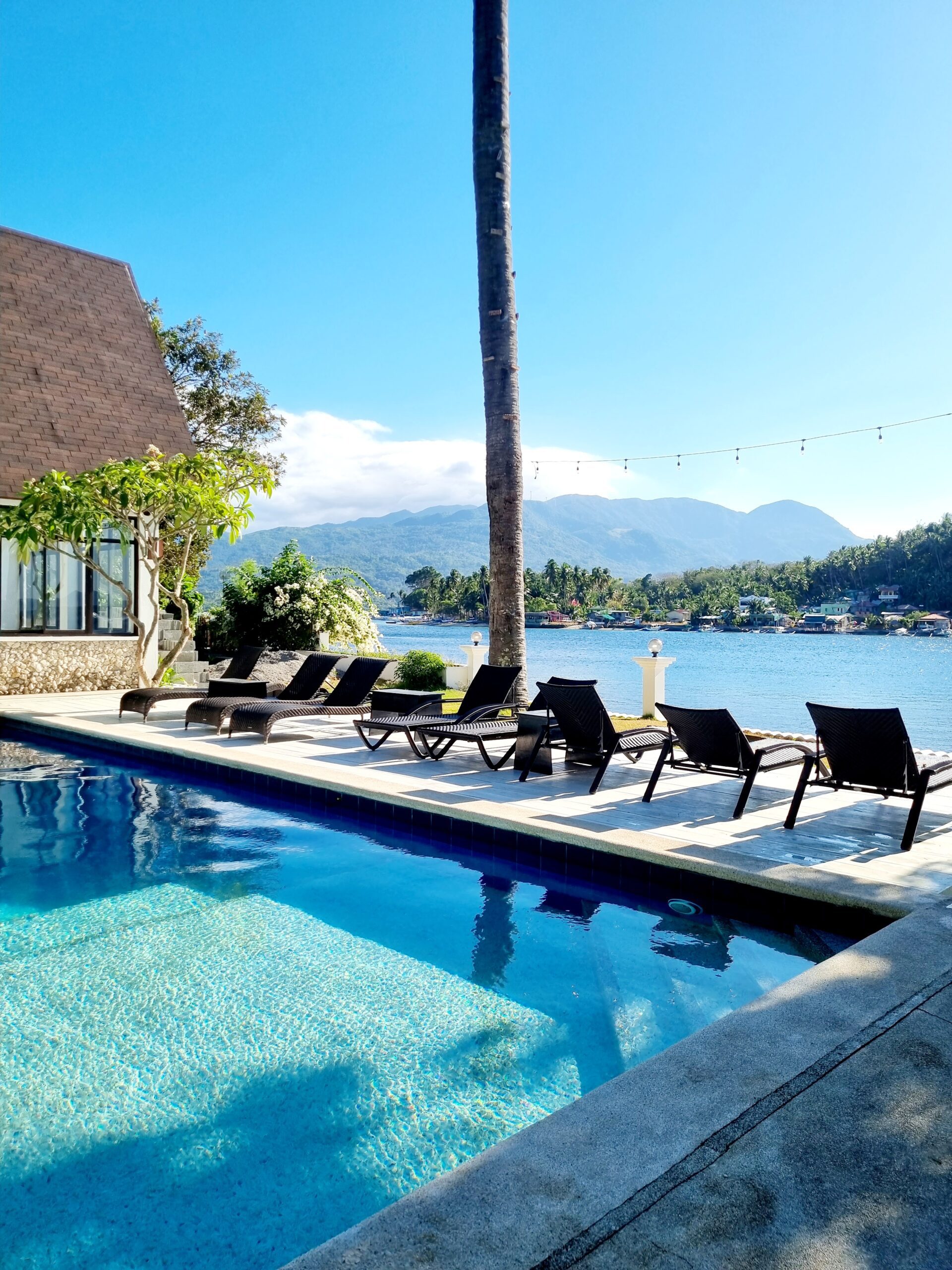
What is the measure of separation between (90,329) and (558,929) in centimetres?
1512

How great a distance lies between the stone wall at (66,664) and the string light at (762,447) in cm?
800

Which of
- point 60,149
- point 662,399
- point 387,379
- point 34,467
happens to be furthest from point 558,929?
point 387,379

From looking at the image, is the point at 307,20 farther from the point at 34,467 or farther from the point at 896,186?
the point at 896,186

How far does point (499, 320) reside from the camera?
10.0 meters

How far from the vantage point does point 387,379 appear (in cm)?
3975

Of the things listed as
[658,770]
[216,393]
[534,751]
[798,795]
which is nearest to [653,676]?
[534,751]

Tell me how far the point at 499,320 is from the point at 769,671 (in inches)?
1275

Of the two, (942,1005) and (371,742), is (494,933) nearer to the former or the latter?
(942,1005)

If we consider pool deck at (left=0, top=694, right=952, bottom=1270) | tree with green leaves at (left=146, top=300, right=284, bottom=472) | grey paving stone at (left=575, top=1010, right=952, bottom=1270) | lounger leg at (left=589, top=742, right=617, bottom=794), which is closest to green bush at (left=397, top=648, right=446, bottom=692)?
lounger leg at (left=589, top=742, right=617, bottom=794)

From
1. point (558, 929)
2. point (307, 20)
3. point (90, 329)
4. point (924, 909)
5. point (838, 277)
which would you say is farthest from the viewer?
point (838, 277)

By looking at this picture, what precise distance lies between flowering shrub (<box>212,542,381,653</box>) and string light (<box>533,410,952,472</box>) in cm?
489

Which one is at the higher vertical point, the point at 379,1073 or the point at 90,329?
the point at 90,329

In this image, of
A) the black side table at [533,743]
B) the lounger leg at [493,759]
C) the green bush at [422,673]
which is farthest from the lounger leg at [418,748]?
the green bush at [422,673]

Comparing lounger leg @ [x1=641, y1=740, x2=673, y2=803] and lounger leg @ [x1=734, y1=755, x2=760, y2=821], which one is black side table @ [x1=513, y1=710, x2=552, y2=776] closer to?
lounger leg @ [x1=641, y1=740, x2=673, y2=803]
